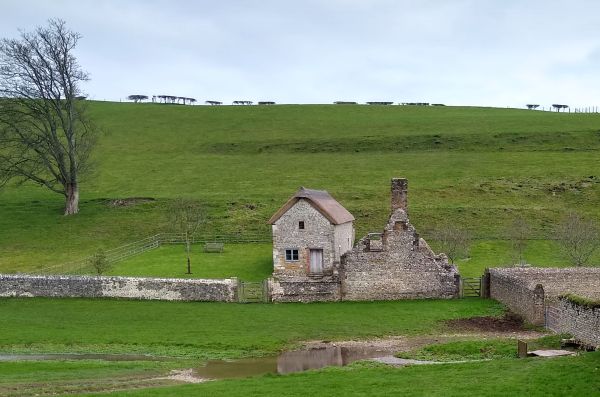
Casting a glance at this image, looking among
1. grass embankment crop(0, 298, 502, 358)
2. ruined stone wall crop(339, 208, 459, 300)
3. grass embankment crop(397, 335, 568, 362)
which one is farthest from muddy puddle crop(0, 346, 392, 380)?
ruined stone wall crop(339, 208, 459, 300)

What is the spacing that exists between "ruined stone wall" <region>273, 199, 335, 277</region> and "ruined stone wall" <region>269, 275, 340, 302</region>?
525 cm

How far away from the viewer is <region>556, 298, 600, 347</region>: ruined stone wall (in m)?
23.8

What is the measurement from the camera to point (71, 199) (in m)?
65.5

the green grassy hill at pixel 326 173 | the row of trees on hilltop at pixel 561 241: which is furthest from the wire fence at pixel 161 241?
the row of trees on hilltop at pixel 561 241

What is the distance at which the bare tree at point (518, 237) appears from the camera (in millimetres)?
48031

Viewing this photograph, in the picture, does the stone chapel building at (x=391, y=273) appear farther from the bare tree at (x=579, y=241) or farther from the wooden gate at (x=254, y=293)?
the bare tree at (x=579, y=241)

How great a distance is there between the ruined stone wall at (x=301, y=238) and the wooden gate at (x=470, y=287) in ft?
29.1

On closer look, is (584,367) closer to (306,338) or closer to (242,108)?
(306,338)

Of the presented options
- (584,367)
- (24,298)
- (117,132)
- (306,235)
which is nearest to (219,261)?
(306,235)

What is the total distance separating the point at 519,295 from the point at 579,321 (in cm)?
777

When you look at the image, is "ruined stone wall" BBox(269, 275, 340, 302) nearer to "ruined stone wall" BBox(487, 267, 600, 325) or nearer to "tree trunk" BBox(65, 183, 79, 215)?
"ruined stone wall" BBox(487, 267, 600, 325)

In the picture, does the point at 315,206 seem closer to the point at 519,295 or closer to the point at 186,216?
the point at 186,216

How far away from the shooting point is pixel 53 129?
6344cm

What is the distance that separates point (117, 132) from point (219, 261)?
5980 cm
